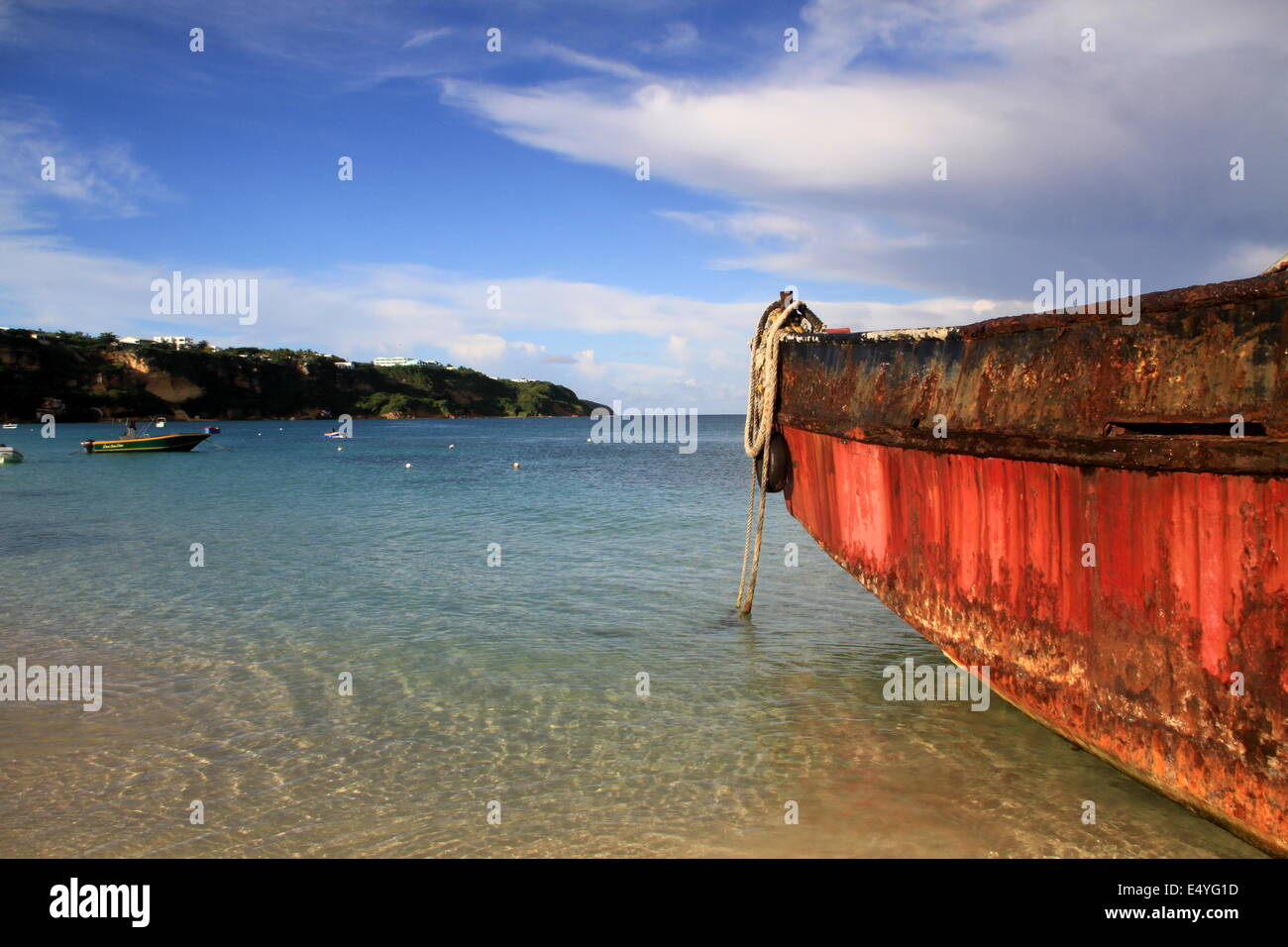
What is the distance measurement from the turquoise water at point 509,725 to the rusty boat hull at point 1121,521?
3.32ft

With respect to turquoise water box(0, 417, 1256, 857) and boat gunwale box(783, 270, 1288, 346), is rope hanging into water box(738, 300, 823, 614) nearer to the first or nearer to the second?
boat gunwale box(783, 270, 1288, 346)

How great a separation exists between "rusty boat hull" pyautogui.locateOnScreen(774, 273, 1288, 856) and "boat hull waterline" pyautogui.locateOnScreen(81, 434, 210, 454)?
152 ft

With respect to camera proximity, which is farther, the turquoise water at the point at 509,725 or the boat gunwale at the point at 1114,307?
the turquoise water at the point at 509,725

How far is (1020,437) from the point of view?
12.4 feet

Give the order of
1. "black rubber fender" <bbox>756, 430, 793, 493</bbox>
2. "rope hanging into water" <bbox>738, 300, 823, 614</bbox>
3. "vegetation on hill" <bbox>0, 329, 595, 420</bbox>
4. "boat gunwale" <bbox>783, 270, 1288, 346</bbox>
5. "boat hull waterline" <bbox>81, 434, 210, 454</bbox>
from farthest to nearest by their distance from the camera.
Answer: "vegetation on hill" <bbox>0, 329, 595, 420</bbox>, "boat hull waterline" <bbox>81, 434, 210, 454</bbox>, "black rubber fender" <bbox>756, 430, 793, 493</bbox>, "rope hanging into water" <bbox>738, 300, 823, 614</bbox>, "boat gunwale" <bbox>783, 270, 1288, 346</bbox>

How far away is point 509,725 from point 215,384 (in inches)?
A: 5359

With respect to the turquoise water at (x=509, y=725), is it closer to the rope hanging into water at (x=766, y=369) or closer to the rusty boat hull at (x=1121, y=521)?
the rusty boat hull at (x=1121, y=521)

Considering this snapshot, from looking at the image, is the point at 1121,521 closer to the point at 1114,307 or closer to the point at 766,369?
the point at 1114,307

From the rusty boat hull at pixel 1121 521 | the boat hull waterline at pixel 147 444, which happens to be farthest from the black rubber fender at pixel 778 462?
the boat hull waterline at pixel 147 444

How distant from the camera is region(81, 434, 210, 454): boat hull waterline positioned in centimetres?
4241

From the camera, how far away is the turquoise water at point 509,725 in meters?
4.07

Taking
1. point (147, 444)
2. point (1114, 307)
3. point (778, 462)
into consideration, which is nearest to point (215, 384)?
point (147, 444)

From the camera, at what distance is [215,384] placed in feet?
405

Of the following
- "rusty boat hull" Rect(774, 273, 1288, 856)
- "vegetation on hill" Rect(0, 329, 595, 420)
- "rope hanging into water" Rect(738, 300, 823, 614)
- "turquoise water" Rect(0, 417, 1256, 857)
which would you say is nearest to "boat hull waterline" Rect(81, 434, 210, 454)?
"turquoise water" Rect(0, 417, 1256, 857)
